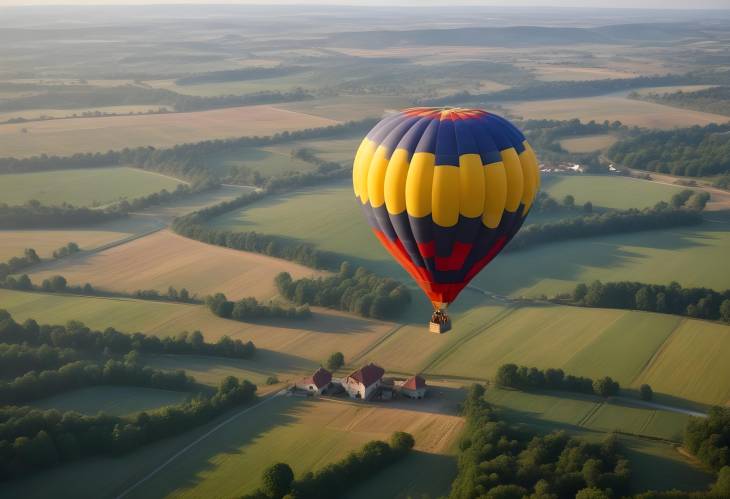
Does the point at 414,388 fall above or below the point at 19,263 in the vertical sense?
below

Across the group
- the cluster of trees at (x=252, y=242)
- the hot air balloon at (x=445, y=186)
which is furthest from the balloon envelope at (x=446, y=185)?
the cluster of trees at (x=252, y=242)

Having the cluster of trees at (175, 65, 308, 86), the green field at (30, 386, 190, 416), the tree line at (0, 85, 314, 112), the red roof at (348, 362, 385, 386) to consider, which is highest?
the cluster of trees at (175, 65, 308, 86)

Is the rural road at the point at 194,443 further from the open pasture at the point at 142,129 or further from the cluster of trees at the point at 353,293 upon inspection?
the open pasture at the point at 142,129

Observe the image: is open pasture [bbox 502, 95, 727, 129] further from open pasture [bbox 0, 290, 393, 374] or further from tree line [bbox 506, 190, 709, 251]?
open pasture [bbox 0, 290, 393, 374]

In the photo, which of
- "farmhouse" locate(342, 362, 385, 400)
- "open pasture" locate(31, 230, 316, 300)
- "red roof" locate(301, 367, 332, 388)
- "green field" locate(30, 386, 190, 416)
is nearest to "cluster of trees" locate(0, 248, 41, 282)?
"open pasture" locate(31, 230, 316, 300)

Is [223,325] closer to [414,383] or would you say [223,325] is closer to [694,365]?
[414,383]

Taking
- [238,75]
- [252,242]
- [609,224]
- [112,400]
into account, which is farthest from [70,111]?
[112,400]
